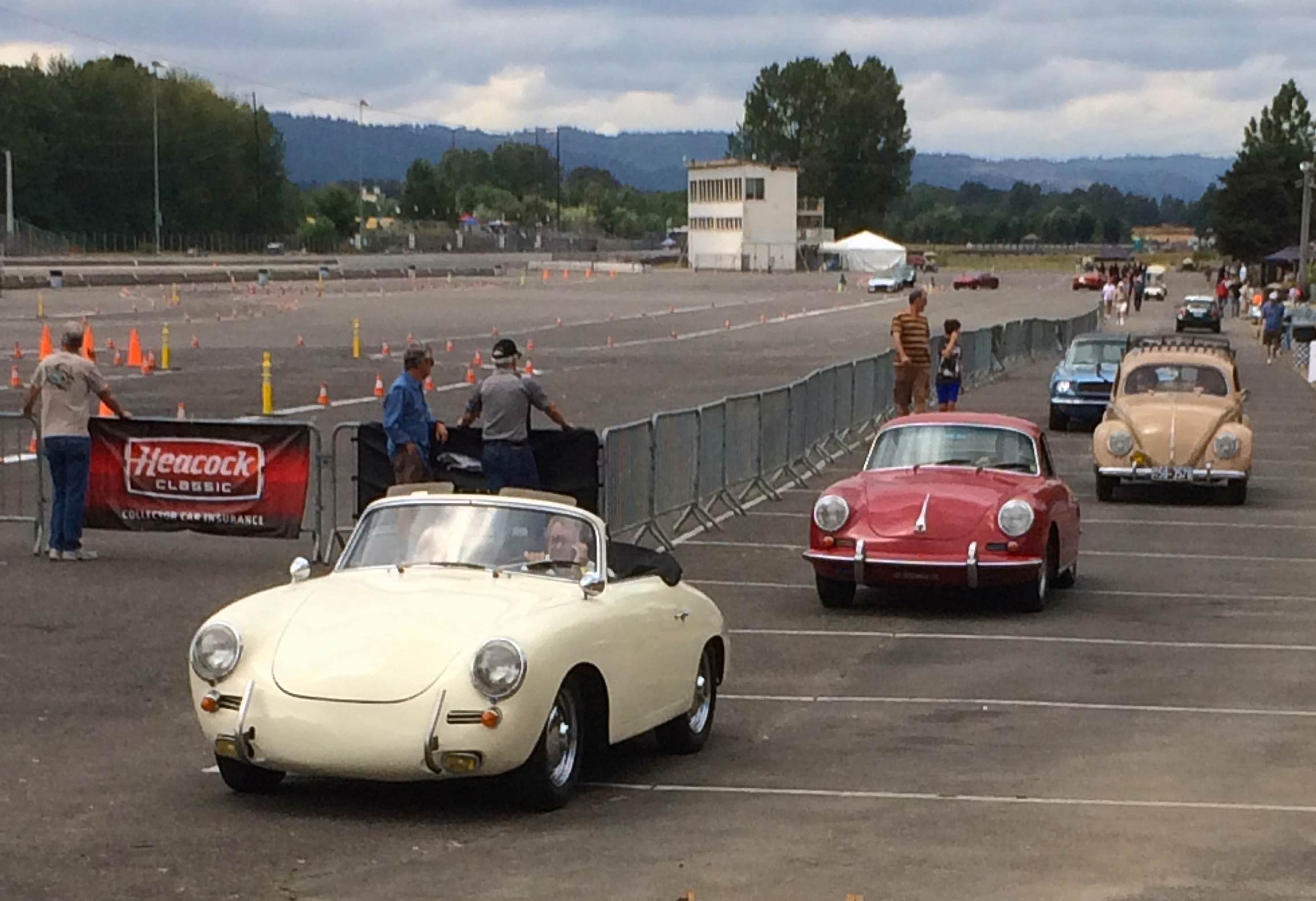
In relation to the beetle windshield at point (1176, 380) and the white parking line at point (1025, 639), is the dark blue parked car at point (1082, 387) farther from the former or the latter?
the white parking line at point (1025, 639)

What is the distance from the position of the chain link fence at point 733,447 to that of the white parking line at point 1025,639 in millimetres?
3105

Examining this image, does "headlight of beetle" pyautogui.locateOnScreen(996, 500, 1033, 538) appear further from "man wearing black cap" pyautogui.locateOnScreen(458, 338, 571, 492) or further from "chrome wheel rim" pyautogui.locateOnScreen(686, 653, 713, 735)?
"chrome wheel rim" pyautogui.locateOnScreen(686, 653, 713, 735)

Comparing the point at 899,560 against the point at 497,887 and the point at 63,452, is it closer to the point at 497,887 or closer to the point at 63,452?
the point at 63,452

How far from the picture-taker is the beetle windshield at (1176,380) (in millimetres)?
24000

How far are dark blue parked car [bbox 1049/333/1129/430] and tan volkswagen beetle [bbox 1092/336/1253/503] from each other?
27.1 feet

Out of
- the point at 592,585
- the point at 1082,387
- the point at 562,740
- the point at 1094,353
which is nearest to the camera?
the point at 562,740

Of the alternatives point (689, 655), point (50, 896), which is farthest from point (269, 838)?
point (689, 655)

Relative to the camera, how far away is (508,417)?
15.8 metres

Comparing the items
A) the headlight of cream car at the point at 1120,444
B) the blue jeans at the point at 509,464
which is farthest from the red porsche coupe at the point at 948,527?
the headlight of cream car at the point at 1120,444

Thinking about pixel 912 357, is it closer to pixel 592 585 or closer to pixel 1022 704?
pixel 1022 704

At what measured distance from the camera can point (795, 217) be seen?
620 ft

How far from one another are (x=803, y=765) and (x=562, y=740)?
1.54 m

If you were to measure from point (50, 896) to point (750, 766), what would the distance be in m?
3.72

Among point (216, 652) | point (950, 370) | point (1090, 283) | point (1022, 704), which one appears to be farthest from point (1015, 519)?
point (1090, 283)
